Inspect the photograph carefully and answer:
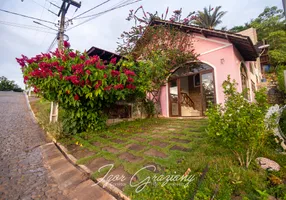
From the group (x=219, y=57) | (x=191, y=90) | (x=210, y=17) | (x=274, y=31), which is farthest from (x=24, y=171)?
(x=274, y=31)

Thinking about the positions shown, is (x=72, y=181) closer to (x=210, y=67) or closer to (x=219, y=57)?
(x=210, y=67)

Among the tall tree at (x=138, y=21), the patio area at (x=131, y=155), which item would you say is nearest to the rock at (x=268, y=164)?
the patio area at (x=131, y=155)

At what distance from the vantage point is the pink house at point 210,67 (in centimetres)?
572

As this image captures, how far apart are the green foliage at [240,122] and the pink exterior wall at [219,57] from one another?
444cm

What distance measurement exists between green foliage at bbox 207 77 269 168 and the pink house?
11.7 feet

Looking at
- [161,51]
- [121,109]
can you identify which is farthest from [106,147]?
[161,51]

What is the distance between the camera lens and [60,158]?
2781 millimetres

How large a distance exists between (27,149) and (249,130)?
468 centimetres

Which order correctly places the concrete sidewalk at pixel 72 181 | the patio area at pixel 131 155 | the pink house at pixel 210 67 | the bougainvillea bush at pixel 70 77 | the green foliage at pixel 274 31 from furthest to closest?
the green foliage at pixel 274 31
the pink house at pixel 210 67
the bougainvillea bush at pixel 70 77
the patio area at pixel 131 155
the concrete sidewalk at pixel 72 181

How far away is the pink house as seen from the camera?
225 inches

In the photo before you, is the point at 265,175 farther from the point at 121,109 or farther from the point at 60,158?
the point at 121,109

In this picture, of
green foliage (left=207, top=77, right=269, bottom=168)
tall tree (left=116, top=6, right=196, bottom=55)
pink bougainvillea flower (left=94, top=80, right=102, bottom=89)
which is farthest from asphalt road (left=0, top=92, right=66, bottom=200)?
tall tree (left=116, top=6, right=196, bottom=55)

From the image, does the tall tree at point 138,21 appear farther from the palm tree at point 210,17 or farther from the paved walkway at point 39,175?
the palm tree at point 210,17

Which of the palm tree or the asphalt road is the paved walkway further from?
the palm tree
